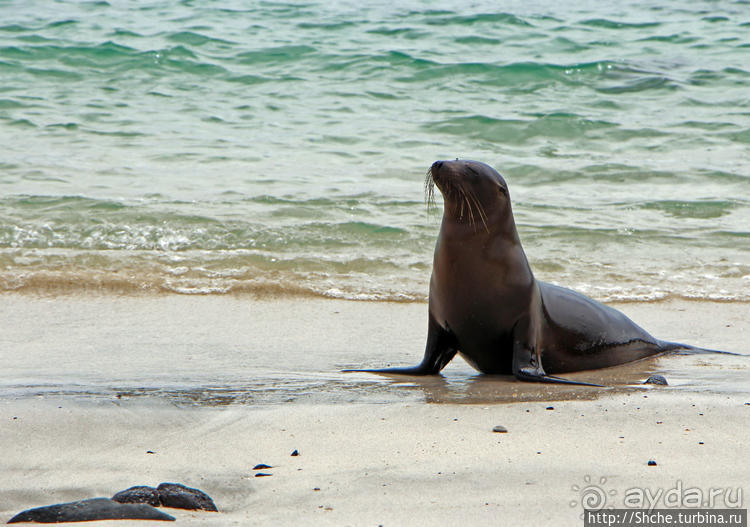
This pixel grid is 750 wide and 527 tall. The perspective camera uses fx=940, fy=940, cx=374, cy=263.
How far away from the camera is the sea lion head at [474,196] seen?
164 inches

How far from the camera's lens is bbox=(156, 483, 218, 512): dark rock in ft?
7.48

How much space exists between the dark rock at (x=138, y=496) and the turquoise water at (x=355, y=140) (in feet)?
13.4

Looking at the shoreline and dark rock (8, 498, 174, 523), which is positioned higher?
dark rock (8, 498, 174, 523)

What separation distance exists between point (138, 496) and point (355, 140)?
9479 millimetres

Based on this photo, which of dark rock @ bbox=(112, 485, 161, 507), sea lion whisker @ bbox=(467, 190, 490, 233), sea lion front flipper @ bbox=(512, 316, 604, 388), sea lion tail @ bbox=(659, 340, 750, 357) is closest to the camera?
dark rock @ bbox=(112, 485, 161, 507)

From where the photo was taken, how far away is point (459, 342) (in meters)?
4.33

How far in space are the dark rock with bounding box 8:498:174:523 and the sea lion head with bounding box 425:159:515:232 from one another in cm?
231

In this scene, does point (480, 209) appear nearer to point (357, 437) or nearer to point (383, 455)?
point (357, 437)

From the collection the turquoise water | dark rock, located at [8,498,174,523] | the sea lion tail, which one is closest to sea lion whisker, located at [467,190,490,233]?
the sea lion tail

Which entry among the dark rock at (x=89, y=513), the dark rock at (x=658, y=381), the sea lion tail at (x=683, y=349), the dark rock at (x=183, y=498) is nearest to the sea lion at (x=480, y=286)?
the dark rock at (x=658, y=381)

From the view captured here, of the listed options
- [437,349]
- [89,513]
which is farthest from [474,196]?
[89,513]

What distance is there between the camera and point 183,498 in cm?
229

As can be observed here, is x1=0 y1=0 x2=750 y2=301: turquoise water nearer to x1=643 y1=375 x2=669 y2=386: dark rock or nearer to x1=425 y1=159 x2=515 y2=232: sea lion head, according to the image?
x1=425 y1=159 x2=515 y2=232: sea lion head

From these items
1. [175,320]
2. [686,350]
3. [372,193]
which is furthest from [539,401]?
[372,193]
